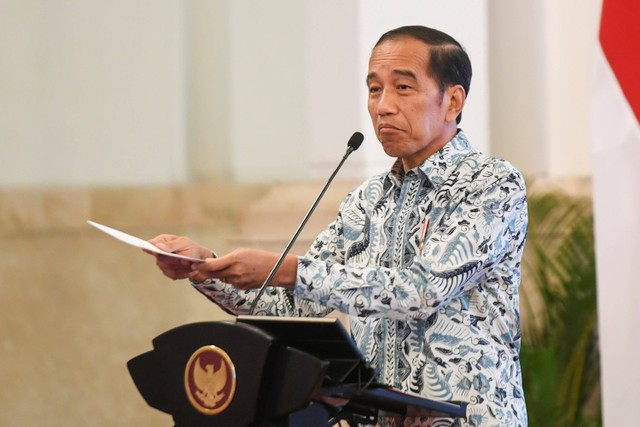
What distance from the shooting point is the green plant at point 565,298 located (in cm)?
499

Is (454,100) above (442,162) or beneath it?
above

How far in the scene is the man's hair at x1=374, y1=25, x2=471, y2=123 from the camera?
9.72 ft

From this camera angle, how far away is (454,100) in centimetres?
300

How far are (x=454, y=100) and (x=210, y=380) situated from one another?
1.05 meters

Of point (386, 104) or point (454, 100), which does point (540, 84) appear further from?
point (386, 104)

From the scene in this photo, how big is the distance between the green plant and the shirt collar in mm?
2024

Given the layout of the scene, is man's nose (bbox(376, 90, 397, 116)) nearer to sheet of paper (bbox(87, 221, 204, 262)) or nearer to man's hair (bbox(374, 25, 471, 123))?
man's hair (bbox(374, 25, 471, 123))

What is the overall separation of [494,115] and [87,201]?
2.09 meters

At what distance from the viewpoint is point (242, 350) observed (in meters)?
2.36

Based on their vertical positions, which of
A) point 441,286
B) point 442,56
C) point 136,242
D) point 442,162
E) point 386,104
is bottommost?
point 441,286

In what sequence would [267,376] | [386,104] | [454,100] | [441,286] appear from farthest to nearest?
[454,100]
[386,104]
[441,286]
[267,376]

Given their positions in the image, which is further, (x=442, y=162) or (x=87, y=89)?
(x=87, y=89)

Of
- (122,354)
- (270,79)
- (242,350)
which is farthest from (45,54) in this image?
(242,350)

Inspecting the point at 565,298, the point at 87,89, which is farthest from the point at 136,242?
the point at 87,89
